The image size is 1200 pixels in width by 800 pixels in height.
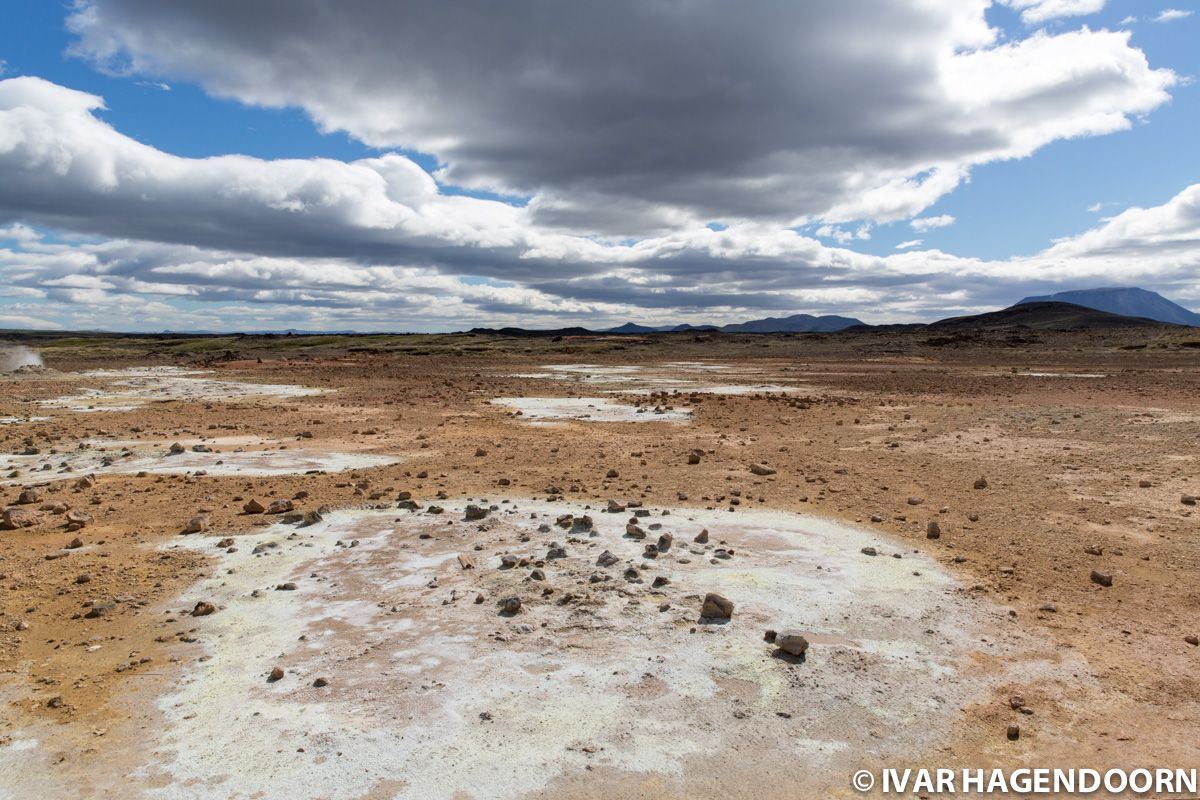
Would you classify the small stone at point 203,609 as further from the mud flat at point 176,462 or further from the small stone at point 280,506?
the mud flat at point 176,462

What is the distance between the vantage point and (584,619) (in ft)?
20.0

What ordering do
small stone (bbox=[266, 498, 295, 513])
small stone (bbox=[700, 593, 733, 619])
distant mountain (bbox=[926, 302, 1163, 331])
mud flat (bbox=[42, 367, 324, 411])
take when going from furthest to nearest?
distant mountain (bbox=[926, 302, 1163, 331]) < mud flat (bbox=[42, 367, 324, 411]) < small stone (bbox=[266, 498, 295, 513]) < small stone (bbox=[700, 593, 733, 619])

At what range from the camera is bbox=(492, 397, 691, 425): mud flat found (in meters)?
20.3

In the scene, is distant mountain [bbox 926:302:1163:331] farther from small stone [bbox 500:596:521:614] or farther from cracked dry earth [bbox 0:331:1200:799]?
small stone [bbox 500:596:521:614]

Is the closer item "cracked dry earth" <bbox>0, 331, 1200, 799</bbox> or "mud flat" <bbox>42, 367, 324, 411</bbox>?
"cracked dry earth" <bbox>0, 331, 1200, 799</bbox>

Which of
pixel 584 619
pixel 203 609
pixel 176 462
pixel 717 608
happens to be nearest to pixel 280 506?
pixel 203 609

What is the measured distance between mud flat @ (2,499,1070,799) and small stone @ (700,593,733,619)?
7 centimetres

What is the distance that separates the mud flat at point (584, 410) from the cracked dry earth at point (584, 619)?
5951 millimetres

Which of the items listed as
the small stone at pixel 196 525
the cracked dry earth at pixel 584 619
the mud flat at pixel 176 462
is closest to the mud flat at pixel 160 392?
the mud flat at pixel 176 462

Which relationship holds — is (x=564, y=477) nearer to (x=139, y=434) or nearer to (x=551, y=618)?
(x=551, y=618)

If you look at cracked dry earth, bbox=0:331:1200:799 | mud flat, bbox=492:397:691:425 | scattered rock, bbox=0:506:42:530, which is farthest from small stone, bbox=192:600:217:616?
mud flat, bbox=492:397:691:425

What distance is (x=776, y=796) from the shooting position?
3.95 meters

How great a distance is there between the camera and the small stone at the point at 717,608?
236 inches

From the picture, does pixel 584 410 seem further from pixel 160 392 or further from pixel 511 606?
pixel 160 392
